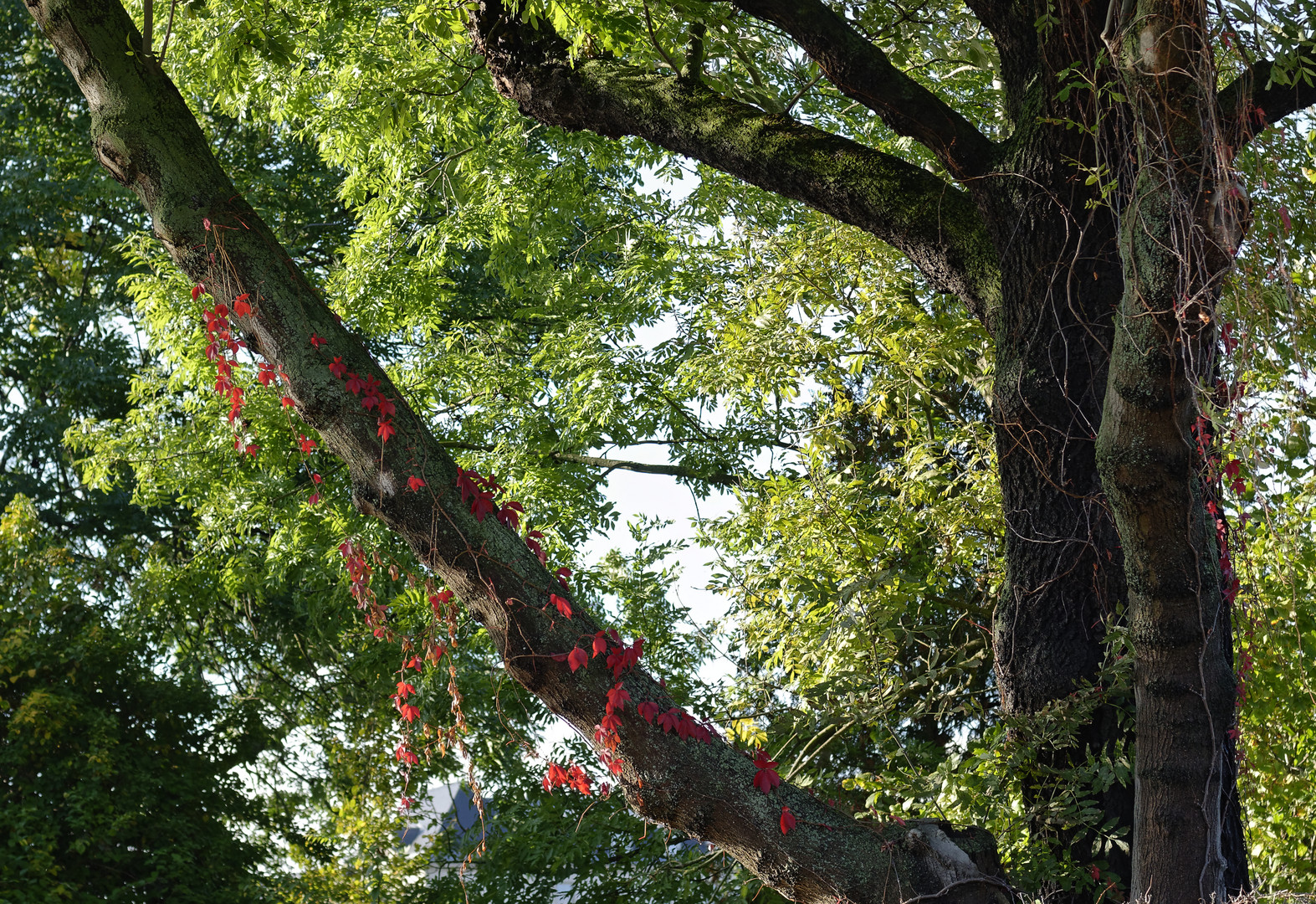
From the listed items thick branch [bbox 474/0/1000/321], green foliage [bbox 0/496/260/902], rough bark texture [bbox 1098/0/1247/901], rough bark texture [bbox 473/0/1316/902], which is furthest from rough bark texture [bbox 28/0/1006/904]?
green foliage [bbox 0/496/260/902]

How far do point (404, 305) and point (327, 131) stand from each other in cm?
150

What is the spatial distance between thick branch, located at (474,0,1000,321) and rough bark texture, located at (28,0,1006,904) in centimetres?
147

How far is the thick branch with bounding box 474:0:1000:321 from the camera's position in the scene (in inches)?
152

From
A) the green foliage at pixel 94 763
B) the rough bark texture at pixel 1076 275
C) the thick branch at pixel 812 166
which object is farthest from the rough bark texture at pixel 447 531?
the green foliage at pixel 94 763

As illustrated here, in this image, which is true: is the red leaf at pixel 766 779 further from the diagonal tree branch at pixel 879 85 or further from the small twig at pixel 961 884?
the diagonal tree branch at pixel 879 85

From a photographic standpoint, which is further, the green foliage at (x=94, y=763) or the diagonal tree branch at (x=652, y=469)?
the diagonal tree branch at (x=652, y=469)

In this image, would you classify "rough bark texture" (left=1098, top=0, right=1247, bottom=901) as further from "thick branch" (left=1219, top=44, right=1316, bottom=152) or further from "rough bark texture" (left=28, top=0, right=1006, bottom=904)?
"rough bark texture" (left=28, top=0, right=1006, bottom=904)

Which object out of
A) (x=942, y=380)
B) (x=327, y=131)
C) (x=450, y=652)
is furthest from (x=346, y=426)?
(x=327, y=131)

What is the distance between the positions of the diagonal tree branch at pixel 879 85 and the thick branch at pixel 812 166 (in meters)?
0.13

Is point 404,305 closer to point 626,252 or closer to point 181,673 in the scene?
point 626,252

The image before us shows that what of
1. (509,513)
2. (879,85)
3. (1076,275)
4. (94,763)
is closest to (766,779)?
(509,513)

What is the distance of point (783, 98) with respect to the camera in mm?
8211

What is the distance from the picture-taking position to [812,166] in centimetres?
388

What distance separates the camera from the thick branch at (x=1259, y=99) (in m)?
2.98
